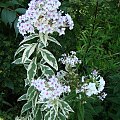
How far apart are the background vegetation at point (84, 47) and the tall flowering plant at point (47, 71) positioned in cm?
39

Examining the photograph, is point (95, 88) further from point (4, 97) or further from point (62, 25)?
point (4, 97)

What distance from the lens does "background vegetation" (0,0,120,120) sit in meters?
2.57

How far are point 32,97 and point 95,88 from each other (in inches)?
13.5

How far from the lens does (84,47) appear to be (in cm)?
277

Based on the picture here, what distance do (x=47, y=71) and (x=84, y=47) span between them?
78 cm

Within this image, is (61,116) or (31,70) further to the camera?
(61,116)

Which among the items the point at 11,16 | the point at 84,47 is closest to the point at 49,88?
the point at 11,16

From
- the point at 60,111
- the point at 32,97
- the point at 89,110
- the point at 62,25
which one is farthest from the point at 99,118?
the point at 62,25

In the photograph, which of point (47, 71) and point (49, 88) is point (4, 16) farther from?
point (49, 88)

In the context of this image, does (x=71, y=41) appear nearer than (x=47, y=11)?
No

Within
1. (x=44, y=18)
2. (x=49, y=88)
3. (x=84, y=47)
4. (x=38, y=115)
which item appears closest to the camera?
(x=44, y=18)

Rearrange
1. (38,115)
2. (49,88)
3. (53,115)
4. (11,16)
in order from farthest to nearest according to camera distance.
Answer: (11,16), (38,115), (53,115), (49,88)

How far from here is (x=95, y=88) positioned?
201 centimetres

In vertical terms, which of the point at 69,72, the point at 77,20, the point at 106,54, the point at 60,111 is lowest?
the point at 60,111
